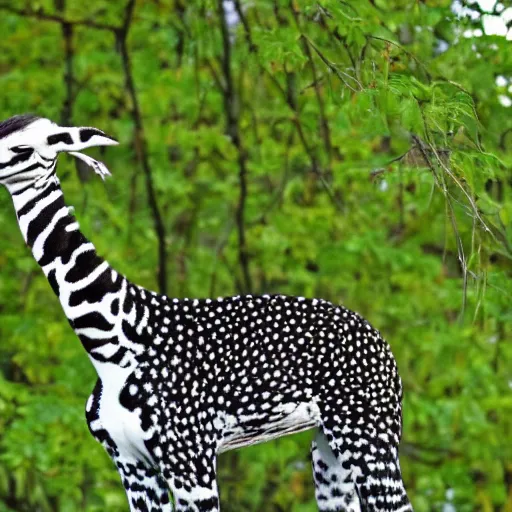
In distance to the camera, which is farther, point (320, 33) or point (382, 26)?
point (320, 33)

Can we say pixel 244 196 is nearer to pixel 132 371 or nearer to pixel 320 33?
pixel 320 33

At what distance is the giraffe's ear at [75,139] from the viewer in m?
2.47

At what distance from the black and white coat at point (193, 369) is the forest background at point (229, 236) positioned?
1756 millimetres

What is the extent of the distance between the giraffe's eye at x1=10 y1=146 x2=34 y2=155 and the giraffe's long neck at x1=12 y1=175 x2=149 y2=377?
0.10m

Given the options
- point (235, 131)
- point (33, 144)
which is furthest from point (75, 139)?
point (235, 131)

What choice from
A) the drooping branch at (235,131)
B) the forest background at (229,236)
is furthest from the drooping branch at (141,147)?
the drooping branch at (235,131)

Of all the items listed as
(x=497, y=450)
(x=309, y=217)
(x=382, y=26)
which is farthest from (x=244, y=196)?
(x=497, y=450)

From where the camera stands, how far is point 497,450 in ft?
18.8

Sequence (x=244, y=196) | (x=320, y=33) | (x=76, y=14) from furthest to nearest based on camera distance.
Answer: (x=76, y=14) < (x=244, y=196) < (x=320, y=33)

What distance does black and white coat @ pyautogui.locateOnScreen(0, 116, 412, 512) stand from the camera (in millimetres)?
2541

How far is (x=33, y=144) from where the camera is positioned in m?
2.48

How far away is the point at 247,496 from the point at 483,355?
1584 mm

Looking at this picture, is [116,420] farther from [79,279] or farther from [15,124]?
[15,124]

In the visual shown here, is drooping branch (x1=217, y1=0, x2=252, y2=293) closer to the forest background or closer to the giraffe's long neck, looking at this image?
the forest background
